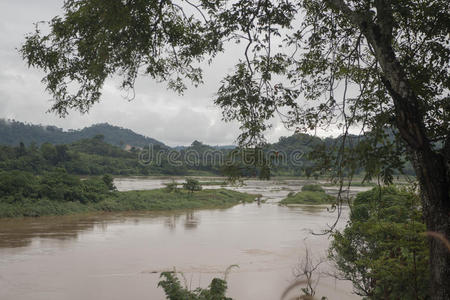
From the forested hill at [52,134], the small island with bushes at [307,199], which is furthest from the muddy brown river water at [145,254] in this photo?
the forested hill at [52,134]

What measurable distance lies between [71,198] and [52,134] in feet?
292

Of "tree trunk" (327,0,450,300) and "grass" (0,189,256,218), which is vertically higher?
"tree trunk" (327,0,450,300)

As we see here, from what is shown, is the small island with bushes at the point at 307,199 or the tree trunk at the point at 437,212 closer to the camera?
the tree trunk at the point at 437,212

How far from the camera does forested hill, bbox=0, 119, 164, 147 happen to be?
9185 cm

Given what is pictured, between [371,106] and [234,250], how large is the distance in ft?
39.9

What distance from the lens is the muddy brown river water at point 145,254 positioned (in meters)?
10.5

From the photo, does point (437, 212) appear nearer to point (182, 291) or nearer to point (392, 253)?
point (182, 291)

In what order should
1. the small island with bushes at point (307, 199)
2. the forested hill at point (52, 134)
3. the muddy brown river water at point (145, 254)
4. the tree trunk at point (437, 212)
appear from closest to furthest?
the tree trunk at point (437, 212), the muddy brown river water at point (145, 254), the small island with bushes at point (307, 199), the forested hill at point (52, 134)

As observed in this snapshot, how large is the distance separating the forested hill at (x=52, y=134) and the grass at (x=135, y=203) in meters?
56.0

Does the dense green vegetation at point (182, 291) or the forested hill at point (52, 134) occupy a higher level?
the forested hill at point (52, 134)

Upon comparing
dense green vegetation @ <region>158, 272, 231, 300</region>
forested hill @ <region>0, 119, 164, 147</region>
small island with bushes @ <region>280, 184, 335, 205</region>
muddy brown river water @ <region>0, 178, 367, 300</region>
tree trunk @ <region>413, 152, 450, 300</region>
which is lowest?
muddy brown river water @ <region>0, 178, 367, 300</region>

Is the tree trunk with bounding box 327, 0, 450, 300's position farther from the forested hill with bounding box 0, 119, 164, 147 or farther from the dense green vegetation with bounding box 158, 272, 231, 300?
the forested hill with bounding box 0, 119, 164, 147

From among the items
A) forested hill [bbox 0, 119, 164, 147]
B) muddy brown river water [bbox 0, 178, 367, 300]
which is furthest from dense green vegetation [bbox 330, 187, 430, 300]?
forested hill [bbox 0, 119, 164, 147]

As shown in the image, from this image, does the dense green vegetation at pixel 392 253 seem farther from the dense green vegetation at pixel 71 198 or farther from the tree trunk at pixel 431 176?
the dense green vegetation at pixel 71 198
